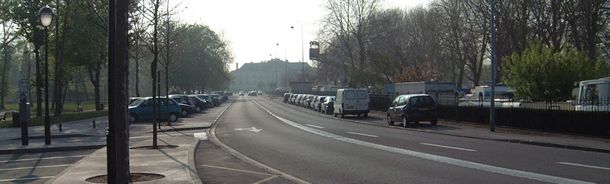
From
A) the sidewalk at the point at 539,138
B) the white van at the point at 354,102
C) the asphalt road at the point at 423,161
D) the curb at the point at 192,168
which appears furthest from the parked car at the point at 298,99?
the curb at the point at 192,168

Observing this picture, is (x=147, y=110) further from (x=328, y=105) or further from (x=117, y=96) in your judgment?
(x=117, y=96)

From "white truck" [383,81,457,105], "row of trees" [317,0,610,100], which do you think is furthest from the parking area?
"row of trees" [317,0,610,100]

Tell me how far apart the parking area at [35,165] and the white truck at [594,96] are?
60.0 ft

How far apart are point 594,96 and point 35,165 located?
840 inches

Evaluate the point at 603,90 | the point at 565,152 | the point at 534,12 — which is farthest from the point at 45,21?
the point at 534,12

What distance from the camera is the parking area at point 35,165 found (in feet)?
46.2

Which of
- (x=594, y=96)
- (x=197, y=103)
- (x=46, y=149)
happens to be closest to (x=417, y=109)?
(x=594, y=96)

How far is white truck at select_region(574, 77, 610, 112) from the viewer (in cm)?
2445

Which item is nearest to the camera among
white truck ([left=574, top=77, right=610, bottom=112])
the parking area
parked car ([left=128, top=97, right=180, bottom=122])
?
the parking area

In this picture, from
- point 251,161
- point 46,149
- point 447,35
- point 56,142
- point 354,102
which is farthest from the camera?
point 447,35

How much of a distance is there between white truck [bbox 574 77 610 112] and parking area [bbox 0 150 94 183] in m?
18.3

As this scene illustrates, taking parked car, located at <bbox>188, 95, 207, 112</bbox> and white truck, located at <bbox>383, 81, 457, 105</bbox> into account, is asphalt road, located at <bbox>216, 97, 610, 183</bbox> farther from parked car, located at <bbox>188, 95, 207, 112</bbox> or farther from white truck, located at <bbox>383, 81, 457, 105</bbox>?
parked car, located at <bbox>188, 95, 207, 112</bbox>

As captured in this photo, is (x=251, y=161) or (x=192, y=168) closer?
(x=192, y=168)

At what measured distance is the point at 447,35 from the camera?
68375 mm
